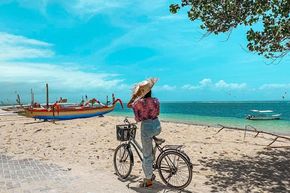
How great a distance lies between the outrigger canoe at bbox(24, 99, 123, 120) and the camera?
102 ft

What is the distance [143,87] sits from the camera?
677 cm

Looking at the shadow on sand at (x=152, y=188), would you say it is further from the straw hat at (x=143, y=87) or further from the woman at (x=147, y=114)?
the straw hat at (x=143, y=87)

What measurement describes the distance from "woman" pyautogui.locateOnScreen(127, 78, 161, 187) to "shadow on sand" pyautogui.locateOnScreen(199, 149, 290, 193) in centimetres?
177

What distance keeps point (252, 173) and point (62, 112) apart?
27.6m

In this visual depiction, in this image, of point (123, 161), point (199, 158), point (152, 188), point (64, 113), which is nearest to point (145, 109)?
point (152, 188)

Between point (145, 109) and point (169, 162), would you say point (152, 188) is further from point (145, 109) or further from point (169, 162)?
point (145, 109)

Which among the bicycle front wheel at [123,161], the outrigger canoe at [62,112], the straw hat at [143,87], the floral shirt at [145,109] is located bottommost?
the bicycle front wheel at [123,161]

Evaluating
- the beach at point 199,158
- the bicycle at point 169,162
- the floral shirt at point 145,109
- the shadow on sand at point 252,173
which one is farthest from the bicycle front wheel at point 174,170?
the floral shirt at point 145,109

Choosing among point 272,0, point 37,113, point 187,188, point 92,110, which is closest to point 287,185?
point 187,188

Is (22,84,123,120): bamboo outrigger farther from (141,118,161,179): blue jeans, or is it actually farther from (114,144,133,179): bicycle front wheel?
(141,118,161,179): blue jeans

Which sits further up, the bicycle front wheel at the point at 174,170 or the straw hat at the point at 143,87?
the straw hat at the point at 143,87

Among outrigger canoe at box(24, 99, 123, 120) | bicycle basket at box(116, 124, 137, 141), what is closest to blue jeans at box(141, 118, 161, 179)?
bicycle basket at box(116, 124, 137, 141)

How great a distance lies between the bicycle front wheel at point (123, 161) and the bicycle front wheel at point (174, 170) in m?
1.01

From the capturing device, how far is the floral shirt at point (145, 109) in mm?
6723
